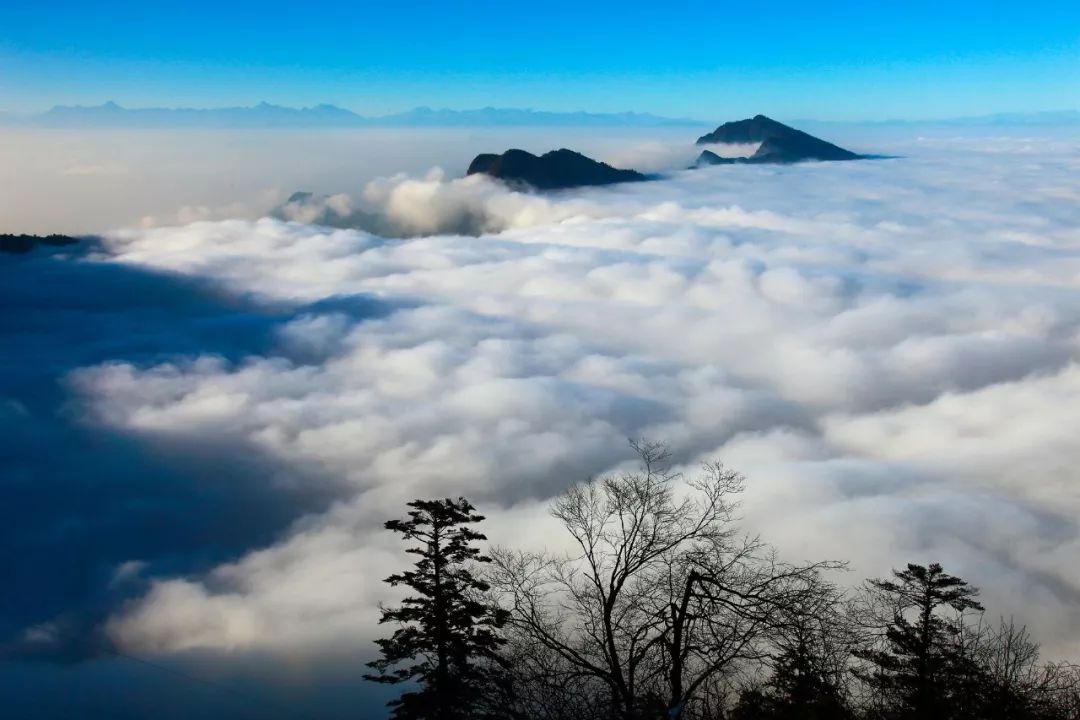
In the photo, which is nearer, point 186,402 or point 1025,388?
point 1025,388

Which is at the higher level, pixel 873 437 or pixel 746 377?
pixel 746 377

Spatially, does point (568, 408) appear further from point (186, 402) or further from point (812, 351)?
point (186, 402)

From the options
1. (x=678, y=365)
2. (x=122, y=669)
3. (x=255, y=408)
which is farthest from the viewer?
(x=678, y=365)

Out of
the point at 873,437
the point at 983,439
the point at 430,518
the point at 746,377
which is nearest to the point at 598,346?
the point at 746,377

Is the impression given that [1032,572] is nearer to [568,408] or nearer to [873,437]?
[873,437]

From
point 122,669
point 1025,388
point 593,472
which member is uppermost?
point 1025,388

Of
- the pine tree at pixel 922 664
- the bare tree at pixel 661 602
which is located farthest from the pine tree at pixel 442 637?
the pine tree at pixel 922 664

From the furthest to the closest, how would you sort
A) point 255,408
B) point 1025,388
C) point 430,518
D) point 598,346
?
1. point 598,346
2. point 255,408
3. point 1025,388
4. point 430,518

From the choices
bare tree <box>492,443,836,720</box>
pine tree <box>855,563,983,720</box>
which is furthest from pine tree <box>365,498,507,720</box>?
pine tree <box>855,563,983,720</box>

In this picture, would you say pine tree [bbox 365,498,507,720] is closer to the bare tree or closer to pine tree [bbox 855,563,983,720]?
→ the bare tree

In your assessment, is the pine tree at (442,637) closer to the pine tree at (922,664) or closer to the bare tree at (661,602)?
the bare tree at (661,602)
